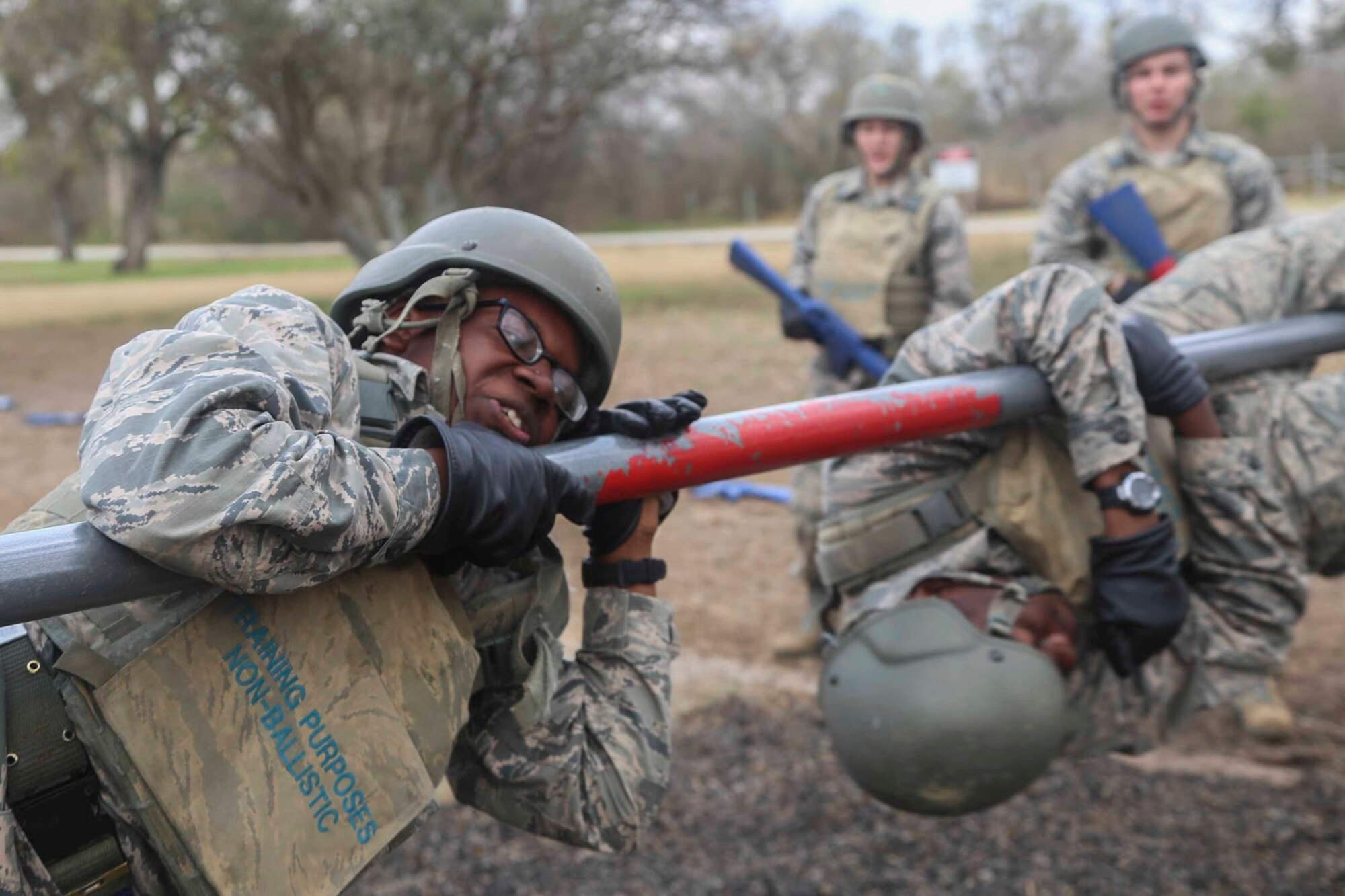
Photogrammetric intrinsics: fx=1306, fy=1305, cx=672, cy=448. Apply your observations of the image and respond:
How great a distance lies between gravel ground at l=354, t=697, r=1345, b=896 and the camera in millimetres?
3420

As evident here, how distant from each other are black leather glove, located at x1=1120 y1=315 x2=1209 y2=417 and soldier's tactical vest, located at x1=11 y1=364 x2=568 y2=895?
156 centimetres

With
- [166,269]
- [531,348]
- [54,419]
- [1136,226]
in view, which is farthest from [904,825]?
[166,269]

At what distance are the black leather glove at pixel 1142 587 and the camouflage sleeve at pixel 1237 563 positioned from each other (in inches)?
11.0

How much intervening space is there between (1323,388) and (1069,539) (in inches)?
33.2

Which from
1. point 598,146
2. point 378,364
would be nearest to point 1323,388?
point 378,364

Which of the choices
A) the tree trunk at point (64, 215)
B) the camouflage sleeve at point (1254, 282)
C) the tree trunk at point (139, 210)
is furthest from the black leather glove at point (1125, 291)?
the tree trunk at point (64, 215)

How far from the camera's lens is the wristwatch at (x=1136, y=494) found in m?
2.58

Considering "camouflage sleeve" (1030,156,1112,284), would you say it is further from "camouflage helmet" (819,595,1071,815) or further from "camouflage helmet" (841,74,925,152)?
"camouflage helmet" (819,595,1071,815)

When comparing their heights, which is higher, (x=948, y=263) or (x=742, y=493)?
(x=948, y=263)

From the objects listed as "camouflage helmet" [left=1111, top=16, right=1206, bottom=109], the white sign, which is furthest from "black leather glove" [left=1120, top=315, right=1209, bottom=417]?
the white sign

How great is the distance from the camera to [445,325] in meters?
2.06

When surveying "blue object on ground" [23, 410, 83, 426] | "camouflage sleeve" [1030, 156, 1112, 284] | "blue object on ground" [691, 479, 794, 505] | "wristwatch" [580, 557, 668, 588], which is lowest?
"blue object on ground" [23, 410, 83, 426]

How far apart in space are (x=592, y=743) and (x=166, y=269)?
2975 cm

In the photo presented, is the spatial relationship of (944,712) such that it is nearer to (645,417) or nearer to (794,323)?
(645,417)
